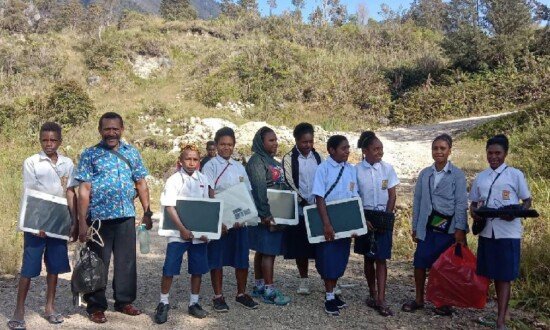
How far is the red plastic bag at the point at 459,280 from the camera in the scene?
14.1 ft

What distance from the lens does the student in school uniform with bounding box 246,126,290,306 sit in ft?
15.1

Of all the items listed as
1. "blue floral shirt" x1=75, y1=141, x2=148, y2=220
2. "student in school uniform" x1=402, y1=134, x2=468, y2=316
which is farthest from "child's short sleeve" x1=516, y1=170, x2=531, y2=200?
"blue floral shirt" x1=75, y1=141, x2=148, y2=220

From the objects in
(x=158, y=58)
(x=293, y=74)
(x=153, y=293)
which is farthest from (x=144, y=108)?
(x=153, y=293)

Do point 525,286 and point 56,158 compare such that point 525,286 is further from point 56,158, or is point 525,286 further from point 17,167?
point 17,167

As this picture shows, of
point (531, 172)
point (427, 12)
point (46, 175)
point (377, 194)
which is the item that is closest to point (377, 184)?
point (377, 194)

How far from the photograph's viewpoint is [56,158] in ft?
13.9

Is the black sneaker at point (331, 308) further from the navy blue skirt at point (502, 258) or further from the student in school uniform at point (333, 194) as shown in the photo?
the navy blue skirt at point (502, 258)

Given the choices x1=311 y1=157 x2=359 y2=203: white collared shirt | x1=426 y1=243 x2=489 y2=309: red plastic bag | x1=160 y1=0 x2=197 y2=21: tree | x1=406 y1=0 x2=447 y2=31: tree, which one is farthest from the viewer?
x1=160 y1=0 x2=197 y2=21: tree

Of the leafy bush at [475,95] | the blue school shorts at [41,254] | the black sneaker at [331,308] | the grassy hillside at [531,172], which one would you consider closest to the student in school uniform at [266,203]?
the black sneaker at [331,308]

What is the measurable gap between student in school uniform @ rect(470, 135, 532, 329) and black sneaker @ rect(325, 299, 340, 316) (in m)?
1.23

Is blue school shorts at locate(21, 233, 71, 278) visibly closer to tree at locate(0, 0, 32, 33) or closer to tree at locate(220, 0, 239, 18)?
tree at locate(0, 0, 32, 33)

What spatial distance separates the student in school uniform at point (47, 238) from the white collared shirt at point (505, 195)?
3.32 m

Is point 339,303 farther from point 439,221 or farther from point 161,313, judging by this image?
point 161,313

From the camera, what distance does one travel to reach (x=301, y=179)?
4.90 meters
